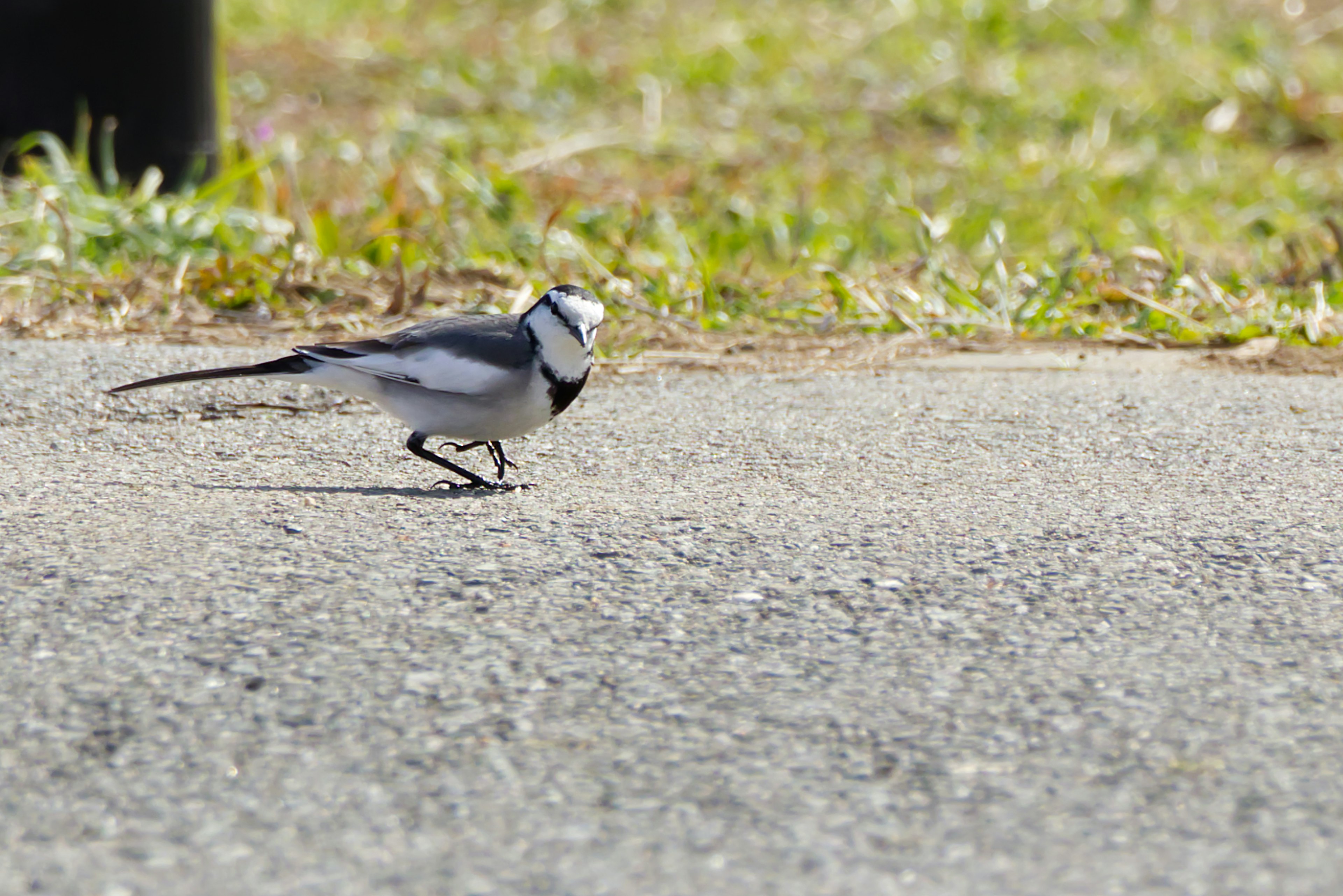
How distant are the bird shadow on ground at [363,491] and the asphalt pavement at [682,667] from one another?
21mm

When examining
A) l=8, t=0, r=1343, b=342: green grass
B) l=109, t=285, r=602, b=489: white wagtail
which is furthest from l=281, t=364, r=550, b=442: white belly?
l=8, t=0, r=1343, b=342: green grass

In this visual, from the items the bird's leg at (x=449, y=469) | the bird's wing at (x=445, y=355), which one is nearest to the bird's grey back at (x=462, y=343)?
the bird's wing at (x=445, y=355)

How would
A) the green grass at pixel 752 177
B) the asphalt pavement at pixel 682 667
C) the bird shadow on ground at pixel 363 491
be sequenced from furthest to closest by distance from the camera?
the green grass at pixel 752 177 < the bird shadow on ground at pixel 363 491 < the asphalt pavement at pixel 682 667

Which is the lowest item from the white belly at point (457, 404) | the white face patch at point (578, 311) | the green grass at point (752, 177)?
the green grass at point (752, 177)

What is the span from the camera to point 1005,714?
2395 mm

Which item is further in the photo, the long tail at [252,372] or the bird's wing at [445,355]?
the long tail at [252,372]

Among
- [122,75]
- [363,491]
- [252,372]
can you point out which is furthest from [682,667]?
[122,75]

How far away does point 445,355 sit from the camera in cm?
356

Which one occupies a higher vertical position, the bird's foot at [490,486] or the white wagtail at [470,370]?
the white wagtail at [470,370]

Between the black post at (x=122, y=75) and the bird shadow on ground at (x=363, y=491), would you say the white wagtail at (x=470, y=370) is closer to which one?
the bird shadow on ground at (x=363, y=491)

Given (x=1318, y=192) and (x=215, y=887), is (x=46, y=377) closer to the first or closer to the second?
(x=215, y=887)

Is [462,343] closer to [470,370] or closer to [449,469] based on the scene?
[470,370]

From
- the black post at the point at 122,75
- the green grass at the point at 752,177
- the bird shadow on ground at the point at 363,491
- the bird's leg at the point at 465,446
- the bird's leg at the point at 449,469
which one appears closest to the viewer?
the bird shadow on ground at the point at 363,491

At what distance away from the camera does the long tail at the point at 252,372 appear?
12.0 feet
